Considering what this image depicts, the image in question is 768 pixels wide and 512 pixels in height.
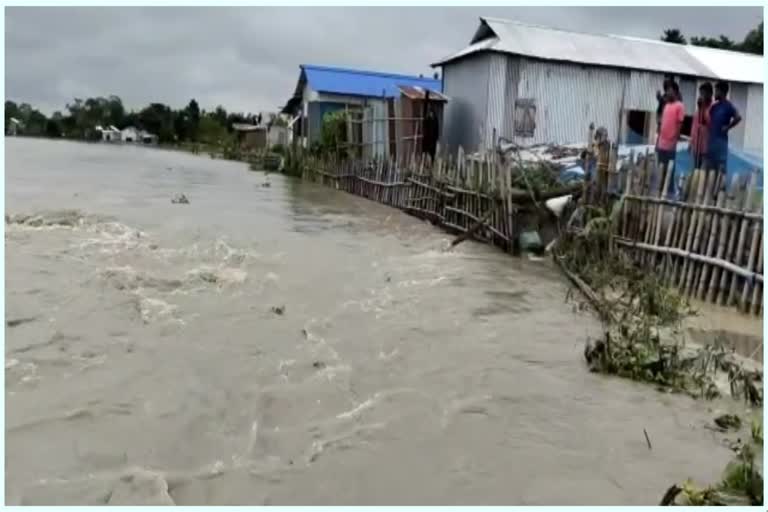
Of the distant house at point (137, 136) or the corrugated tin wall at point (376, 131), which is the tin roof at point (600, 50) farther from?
the distant house at point (137, 136)

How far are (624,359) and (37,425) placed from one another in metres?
3.79

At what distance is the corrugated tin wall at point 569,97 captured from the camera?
1620 cm

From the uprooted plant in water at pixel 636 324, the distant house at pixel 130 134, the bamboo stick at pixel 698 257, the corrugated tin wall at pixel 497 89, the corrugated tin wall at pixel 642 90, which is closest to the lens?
the uprooted plant in water at pixel 636 324

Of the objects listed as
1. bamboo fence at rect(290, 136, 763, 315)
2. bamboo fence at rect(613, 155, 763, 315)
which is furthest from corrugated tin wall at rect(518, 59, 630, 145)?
bamboo fence at rect(613, 155, 763, 315)

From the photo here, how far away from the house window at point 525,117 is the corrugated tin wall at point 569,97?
0.10 metres

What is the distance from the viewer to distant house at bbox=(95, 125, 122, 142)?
3307 inches

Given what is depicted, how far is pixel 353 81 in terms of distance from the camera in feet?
93.8

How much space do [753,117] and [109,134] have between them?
7775 centimetres

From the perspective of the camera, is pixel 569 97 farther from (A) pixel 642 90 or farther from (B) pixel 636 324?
(B) pixel 636 324

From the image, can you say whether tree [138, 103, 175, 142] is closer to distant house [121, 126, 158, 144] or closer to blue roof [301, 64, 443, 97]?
distant house [121, 126, 158, 144]

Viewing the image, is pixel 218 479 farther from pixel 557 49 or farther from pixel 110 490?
pixel 557 49

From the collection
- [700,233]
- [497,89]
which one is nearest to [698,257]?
[700,233]

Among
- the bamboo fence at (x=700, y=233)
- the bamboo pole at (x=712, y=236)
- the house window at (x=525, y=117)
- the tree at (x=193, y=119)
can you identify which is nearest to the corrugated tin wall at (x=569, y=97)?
the house window at (x=525, y=117)

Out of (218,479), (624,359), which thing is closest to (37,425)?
(218,479)
